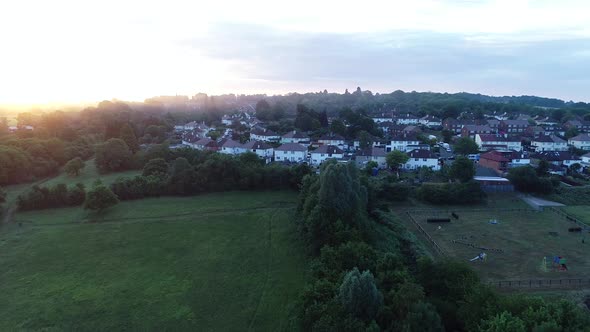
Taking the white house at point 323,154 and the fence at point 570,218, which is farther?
the white house at point 323,154

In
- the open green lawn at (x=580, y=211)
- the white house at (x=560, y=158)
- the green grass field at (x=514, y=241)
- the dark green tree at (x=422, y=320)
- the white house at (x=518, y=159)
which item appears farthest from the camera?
the white house at (x=560, y=158)

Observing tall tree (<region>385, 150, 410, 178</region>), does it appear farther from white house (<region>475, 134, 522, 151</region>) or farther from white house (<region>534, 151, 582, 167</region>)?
white house (<region>475, 134, 522, 151</region>)

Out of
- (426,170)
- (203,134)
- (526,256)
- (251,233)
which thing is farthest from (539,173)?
(203,134)

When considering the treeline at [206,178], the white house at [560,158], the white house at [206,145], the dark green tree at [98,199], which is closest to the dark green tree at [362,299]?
the treeline at [206,178]

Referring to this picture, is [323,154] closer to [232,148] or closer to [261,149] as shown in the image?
[261,149]

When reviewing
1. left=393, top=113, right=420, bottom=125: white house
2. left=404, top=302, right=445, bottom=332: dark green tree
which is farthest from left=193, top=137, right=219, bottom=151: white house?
left=393, top=113, right=420, bottom=125: white house

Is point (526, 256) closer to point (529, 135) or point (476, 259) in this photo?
point (476, 259)

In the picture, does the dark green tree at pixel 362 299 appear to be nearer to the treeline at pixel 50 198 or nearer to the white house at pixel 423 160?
the treeline at pixel 50 198
